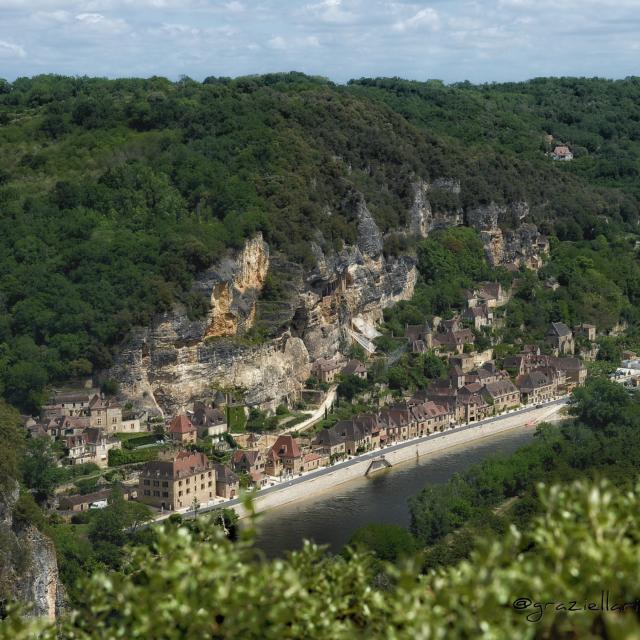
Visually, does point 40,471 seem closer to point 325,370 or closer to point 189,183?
point 325,370

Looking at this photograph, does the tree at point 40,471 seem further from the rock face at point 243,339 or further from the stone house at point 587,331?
the stone house at point 587,331

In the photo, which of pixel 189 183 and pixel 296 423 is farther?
pixel 189 183

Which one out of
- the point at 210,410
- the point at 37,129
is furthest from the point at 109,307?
the point at 37,129

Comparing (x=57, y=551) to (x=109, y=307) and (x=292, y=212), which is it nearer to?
(x=109, y=307)

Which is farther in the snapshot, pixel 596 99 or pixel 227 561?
pixel 596 99

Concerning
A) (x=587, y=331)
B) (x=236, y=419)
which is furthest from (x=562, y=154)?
(x=236, y=419)
